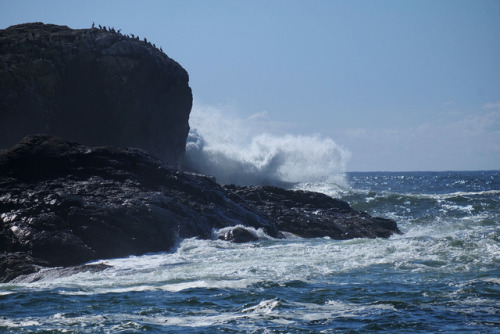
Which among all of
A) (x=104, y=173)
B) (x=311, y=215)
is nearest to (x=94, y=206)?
(x=104, y=173)

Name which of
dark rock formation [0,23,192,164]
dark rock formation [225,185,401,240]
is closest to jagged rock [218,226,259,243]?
dark rock formation [225,185,401,240]

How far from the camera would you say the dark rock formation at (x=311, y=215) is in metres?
23.1

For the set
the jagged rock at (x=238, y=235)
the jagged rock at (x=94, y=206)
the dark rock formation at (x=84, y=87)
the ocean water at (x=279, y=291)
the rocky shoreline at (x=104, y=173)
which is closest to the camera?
the ocean water at (x=279, y=291)

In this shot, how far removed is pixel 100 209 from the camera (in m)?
17.2

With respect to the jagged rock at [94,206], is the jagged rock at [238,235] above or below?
below

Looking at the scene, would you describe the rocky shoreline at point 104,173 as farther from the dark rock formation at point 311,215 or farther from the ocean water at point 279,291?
the ocean water at point 279,291

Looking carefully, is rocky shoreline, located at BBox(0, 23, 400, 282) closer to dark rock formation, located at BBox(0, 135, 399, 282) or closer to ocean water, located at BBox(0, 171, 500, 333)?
dark rock formation, located at BBox(0, 135, 399, 282)

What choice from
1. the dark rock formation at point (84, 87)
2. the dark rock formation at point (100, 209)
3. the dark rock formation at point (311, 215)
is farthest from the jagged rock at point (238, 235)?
the dark rock formation at point (84, 87)

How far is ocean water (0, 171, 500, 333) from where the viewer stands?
9.66 m

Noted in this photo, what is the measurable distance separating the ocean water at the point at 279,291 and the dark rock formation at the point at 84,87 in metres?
15.0

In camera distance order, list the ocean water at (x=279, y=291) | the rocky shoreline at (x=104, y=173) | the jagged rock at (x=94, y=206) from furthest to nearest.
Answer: the rocky shoreline at (x=104, y=173) → the jagged rock at (x=94, y=206) → the ocean water at (x=279, y=291)

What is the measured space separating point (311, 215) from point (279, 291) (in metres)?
12.7

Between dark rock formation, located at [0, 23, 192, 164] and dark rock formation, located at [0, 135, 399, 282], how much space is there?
10.9 meters

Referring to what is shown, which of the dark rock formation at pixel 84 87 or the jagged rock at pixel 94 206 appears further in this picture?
the dark rock formation at pixel 84 87
